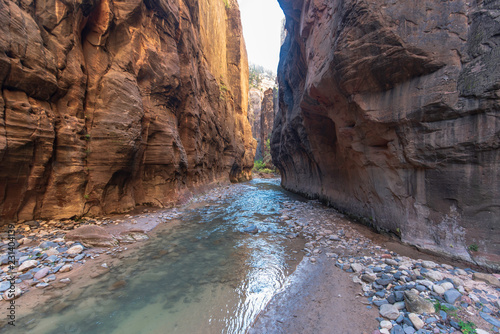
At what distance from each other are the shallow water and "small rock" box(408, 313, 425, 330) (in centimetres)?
189

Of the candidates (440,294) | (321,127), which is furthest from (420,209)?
(321,127)

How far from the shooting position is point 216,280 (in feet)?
12.0

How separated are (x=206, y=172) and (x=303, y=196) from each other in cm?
836

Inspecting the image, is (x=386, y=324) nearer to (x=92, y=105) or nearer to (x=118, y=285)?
(x=118, y=285)

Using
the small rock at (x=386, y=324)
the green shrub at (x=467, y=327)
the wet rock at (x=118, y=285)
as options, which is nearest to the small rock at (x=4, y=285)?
the wet rock at (x=118, y=285)

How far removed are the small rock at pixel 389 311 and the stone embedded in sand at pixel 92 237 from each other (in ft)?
19.1

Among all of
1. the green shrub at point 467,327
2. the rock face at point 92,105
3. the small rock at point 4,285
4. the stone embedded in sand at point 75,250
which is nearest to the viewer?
the green shrub at point 467,327

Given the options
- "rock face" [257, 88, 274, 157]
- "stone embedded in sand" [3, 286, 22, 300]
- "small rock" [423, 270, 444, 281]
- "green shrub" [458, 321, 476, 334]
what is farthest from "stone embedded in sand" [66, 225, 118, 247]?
"rock face" [257, 88, 274, 157]

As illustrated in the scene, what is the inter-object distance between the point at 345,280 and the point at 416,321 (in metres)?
1.18

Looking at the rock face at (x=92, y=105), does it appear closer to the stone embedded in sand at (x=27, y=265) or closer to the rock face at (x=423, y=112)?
the stone embedded in sand at (x=27, y=265)

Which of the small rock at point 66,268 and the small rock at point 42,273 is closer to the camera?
the small rock at point 42,273

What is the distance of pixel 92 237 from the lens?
4754 millimetres

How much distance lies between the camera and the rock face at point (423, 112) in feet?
11.4

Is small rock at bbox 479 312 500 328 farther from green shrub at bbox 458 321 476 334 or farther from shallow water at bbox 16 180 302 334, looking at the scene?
shallow water at bbox 16 180 302 334
